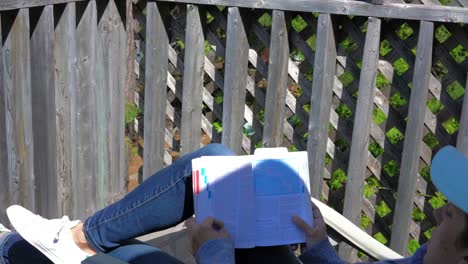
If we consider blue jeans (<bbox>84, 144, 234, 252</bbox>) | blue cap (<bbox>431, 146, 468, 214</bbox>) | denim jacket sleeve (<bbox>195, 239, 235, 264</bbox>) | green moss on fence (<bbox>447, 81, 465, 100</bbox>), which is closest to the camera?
blue cap (<bbox>431, 146, 468, 214</bbox>)

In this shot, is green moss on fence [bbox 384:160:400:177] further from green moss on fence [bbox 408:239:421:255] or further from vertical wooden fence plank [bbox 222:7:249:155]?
vertical wooden fence plank [bbox 222:7:249:155]

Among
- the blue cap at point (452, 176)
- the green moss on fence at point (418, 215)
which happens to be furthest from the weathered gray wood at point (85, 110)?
the blue cap at point (452, 176)

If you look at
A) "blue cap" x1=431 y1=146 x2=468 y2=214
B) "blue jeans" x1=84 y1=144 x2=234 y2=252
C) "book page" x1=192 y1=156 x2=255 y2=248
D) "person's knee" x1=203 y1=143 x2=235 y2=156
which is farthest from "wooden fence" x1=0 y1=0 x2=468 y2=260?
"blue cap" x1=431 y1=146 x2=468 y2=214

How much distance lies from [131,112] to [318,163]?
3.58 feet

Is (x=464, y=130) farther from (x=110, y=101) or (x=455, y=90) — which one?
(x=110, y=101)

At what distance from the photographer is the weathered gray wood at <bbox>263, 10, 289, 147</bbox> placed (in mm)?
3021

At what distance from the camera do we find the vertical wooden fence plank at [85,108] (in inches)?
118

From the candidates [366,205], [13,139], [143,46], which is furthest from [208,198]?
[143,46]

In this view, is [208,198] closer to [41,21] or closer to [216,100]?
[41,21]

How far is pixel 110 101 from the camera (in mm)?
3250

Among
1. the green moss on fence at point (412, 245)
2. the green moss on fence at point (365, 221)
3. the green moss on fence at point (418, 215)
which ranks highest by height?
the green moss on fence at point (418, 215)

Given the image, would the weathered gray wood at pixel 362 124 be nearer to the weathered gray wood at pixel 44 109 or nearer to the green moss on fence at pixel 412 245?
the green moss on fence at pixel 412 245

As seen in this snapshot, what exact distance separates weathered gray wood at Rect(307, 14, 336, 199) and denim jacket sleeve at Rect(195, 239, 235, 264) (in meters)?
1.32

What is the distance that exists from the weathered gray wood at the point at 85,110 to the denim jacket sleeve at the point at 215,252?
54.2 inches
